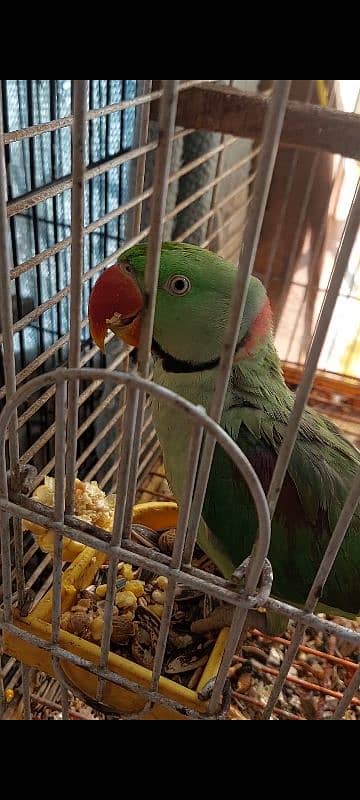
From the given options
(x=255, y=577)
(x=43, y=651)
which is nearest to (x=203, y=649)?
(x=43, y=651)

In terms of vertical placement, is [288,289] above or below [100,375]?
below

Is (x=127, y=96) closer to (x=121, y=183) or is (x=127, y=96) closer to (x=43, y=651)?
(x=121, y=183)

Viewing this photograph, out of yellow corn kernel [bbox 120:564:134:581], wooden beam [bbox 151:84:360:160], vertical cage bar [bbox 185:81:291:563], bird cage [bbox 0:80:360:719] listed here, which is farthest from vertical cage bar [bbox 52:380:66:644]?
wooden beam [bbox 151:84:360:160]

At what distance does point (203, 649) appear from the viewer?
2.45ft

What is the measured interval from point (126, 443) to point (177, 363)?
289 millimetres

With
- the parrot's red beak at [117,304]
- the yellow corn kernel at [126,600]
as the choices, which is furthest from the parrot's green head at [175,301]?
the yellow corn kernel at [126,600]

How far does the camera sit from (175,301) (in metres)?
0.65

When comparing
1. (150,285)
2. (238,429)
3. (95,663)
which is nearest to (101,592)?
(95,663)

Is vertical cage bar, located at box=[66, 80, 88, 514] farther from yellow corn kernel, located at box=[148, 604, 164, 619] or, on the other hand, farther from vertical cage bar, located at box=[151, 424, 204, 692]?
yellow corn kernel, located at box=[148, 604, 164, 619]

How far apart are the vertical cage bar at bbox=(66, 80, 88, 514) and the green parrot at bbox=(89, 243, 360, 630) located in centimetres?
18

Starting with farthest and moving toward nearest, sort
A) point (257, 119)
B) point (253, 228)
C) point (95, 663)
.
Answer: point (257, 119) → point (95, 663) → point (253, 228)

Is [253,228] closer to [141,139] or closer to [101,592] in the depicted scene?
[141,139]

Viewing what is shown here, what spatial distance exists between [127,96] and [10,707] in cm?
101

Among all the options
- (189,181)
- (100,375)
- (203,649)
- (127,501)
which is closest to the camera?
(100,375)
